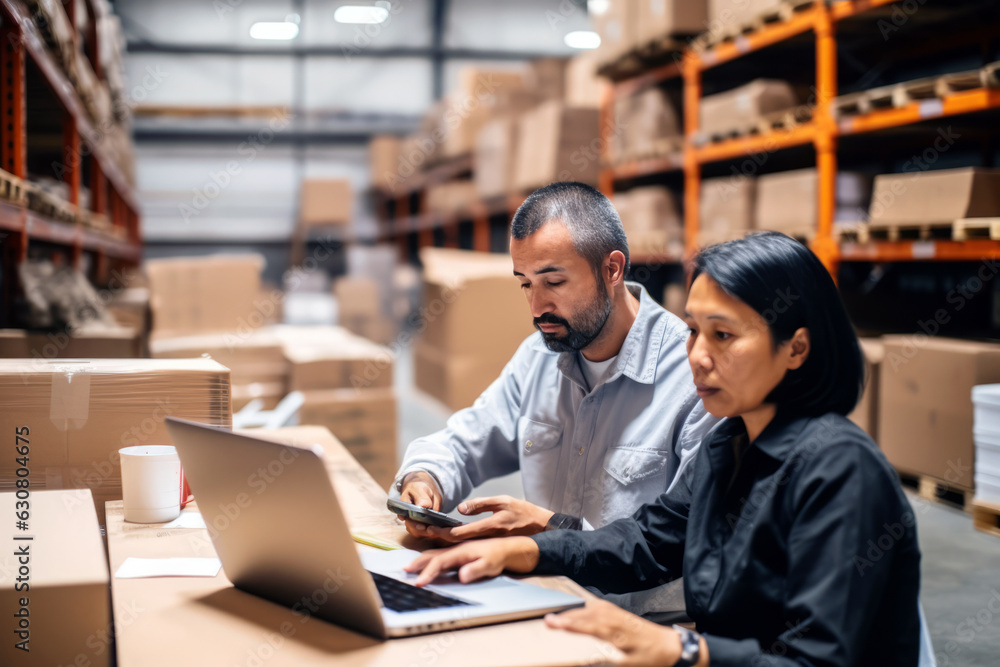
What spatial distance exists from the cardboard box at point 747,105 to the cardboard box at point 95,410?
4600mm

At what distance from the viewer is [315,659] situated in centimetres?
120

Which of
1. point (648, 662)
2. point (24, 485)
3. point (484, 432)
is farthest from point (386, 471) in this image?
point (648, 662)

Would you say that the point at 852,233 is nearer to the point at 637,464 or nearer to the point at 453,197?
the point at 637,464

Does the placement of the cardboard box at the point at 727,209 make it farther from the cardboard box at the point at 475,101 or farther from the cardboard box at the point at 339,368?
the cardboard box at the point at 475,101

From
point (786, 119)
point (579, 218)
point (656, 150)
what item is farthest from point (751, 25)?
point (579, 218)

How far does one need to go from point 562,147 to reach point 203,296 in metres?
3.46

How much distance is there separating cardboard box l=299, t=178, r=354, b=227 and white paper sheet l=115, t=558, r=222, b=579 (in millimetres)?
12717

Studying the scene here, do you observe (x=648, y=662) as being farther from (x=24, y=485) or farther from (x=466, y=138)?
(x=466, y=138)

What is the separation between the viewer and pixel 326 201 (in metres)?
14.0

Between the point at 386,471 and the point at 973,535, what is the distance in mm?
3012

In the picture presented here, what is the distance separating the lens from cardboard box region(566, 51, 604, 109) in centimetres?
830

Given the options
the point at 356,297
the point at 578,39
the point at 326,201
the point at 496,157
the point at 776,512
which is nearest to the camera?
the point at 776,512

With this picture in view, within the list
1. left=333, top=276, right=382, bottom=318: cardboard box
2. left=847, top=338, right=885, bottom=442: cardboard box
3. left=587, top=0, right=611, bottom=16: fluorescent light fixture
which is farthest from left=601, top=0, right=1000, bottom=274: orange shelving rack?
left=333, top=276, right=382, bottom=318: cardboard box

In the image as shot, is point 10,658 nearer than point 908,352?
Yes
